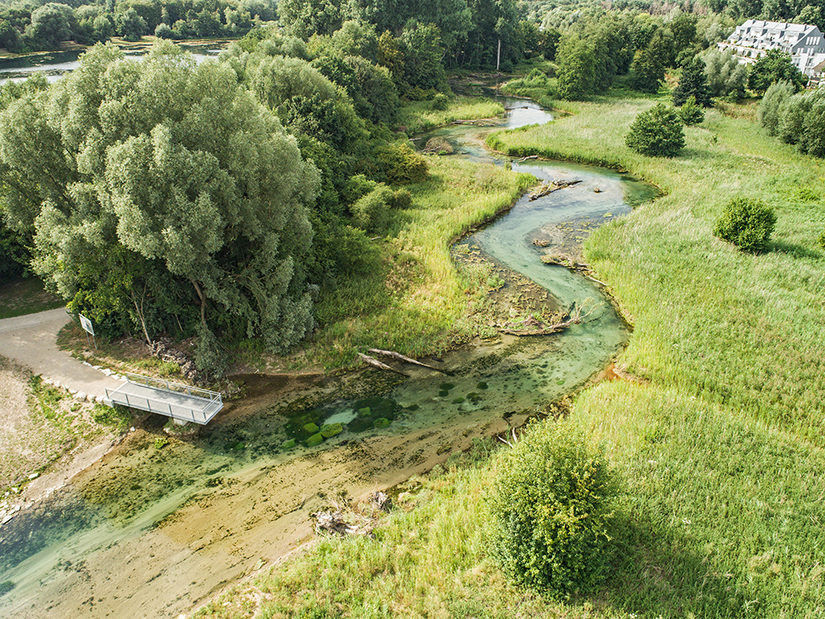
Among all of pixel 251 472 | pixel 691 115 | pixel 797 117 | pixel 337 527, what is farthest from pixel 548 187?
pixel 337 527

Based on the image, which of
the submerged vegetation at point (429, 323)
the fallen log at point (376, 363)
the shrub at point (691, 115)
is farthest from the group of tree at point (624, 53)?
the fallen log at point (376, 363)

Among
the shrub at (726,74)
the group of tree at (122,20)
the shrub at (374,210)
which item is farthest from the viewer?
the group of tree at (122,20)

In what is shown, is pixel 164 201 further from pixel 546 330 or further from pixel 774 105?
pixel 774 105

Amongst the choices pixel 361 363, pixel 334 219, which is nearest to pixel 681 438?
pixel 361 363

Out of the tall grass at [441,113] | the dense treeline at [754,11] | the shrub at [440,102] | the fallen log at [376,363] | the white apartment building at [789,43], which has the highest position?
the dense treeline at [754,11]

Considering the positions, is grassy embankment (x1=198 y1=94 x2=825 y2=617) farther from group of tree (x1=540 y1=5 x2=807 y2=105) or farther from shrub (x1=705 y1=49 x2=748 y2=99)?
group of tree (x1=540 y1=5 x2=807 y2=105)

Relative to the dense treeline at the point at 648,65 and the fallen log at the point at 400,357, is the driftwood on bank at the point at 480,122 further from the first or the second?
the fallen log at the point at 400,357

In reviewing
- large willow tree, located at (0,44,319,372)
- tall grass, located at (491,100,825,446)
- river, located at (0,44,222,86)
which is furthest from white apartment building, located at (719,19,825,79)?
large willow tree, located at (0,44,319,372)
